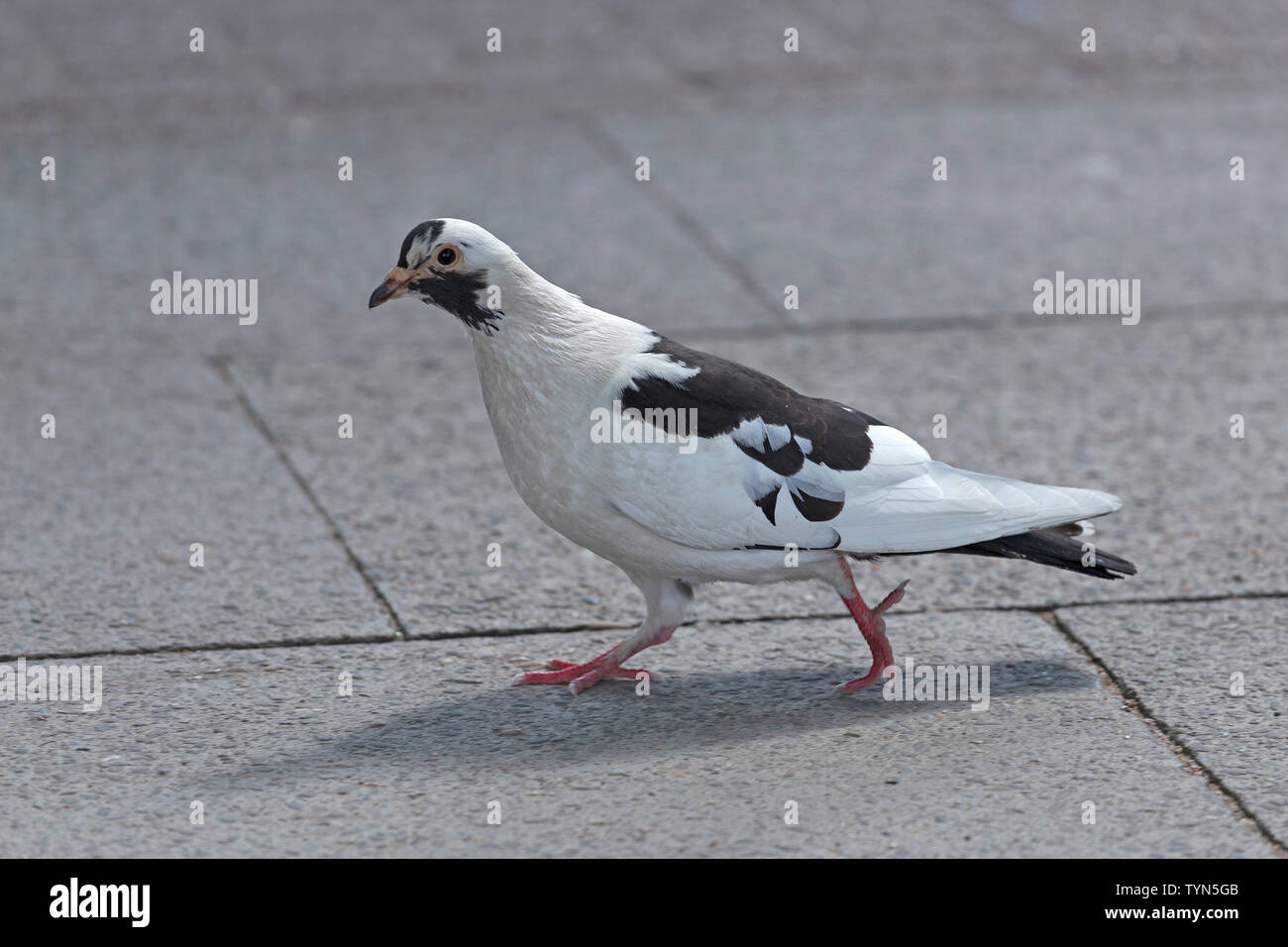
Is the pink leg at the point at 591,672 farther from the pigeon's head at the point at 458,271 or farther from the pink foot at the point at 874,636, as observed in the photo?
the pigeon's head at the point at 458,271

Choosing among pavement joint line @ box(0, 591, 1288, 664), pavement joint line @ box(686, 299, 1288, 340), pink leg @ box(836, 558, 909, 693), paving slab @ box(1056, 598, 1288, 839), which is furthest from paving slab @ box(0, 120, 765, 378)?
pink leg @ box(836, 558, 909, 693)

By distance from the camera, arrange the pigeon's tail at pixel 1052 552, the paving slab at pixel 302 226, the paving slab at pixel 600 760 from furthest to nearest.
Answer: the paving slab at pixel 302 226, the pigeon's tail at pixel 1052 552, the paving slab at pixel 600 760

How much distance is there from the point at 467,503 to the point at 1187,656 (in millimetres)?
2419

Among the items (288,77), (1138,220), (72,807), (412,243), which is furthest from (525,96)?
(72,807)

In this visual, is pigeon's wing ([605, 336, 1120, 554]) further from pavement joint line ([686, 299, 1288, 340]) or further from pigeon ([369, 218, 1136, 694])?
pavement joint line ([686, 299, 1288, 340])

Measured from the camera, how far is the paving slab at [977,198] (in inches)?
317

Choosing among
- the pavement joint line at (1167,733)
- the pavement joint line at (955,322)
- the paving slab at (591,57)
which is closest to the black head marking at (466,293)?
the pavement joint line at (1167,733)

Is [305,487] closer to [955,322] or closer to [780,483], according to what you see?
[780,483]

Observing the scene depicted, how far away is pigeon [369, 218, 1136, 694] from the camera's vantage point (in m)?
4.46

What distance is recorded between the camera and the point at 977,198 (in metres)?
9.05

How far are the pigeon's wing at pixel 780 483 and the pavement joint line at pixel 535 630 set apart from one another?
643 mm

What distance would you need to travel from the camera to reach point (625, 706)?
4.64m

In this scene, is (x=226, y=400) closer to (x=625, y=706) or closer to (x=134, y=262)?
(x=134, y=262)

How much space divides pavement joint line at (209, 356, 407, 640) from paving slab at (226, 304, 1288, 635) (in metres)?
0.03
